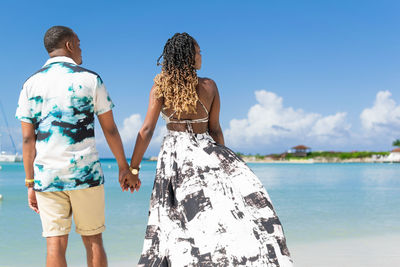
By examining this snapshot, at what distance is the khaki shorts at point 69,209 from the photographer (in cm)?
247

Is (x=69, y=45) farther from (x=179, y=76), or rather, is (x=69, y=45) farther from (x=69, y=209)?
(x=69, y=209)

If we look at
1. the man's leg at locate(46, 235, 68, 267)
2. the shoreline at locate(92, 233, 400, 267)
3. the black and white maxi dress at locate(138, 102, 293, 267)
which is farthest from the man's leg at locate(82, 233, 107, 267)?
the shoreline at locate(92, 233, 400, 267)

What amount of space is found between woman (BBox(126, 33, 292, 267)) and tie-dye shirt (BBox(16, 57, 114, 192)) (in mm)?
498

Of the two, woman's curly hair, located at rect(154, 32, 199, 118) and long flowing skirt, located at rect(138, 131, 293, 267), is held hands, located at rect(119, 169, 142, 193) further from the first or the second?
woman's curly hair, located at rect(154, 32, 199, 118)

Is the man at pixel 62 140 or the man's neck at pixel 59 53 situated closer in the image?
the man at pixel 62 140

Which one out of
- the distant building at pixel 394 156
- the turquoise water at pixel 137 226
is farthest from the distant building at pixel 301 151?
the turquoise water at pixel 137 226

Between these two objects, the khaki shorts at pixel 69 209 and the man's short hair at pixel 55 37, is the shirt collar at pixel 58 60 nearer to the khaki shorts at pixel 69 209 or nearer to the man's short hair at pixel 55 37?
the man's short hair at pixel 55 37

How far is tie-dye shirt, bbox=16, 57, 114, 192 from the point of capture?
2398 millimetres

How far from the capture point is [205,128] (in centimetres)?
291

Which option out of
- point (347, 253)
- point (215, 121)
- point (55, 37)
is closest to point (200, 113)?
point (215, 121)

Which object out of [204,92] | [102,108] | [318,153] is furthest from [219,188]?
[318,153]

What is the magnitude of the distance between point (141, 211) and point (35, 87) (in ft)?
29.2

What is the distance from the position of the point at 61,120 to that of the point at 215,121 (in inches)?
42.8

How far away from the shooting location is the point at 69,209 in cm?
255
